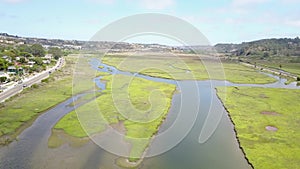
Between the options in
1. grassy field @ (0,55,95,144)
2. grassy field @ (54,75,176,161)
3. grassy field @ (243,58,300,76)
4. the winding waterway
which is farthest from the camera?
grassy field @ (243,58,300,76)

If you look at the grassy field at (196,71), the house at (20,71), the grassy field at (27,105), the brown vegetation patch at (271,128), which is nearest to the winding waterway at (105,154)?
the grassy field at (27,105)

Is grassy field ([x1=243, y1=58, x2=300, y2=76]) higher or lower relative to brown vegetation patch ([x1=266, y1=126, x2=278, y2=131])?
higher

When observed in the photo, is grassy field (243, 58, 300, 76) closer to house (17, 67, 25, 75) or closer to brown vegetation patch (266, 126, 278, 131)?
brown vegetation patch (266, 126, 278, 131)

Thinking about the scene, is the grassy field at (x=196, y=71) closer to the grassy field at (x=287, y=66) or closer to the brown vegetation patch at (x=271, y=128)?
the grassy field at (x=287, y=66)

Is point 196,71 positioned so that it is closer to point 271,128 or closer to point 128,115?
point 128,115

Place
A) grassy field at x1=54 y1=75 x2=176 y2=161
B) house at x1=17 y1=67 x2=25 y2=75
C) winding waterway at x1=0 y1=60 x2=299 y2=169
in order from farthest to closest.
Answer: house at x1=17 y1=67 x2=25 y2=75 → grassy field at x1=54 y1=75 x2=176 y2=161 → winding waterway at x1=0 y1=60 x2=299 y2=169

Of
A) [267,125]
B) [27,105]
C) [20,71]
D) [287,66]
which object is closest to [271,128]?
[267,125]

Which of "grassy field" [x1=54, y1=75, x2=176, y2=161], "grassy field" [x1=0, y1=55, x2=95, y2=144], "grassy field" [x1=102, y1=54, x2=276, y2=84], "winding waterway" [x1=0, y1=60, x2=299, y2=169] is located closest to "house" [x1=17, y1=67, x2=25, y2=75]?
"grassy field" [x1=0, y1=55, x2=95, y2=144]
